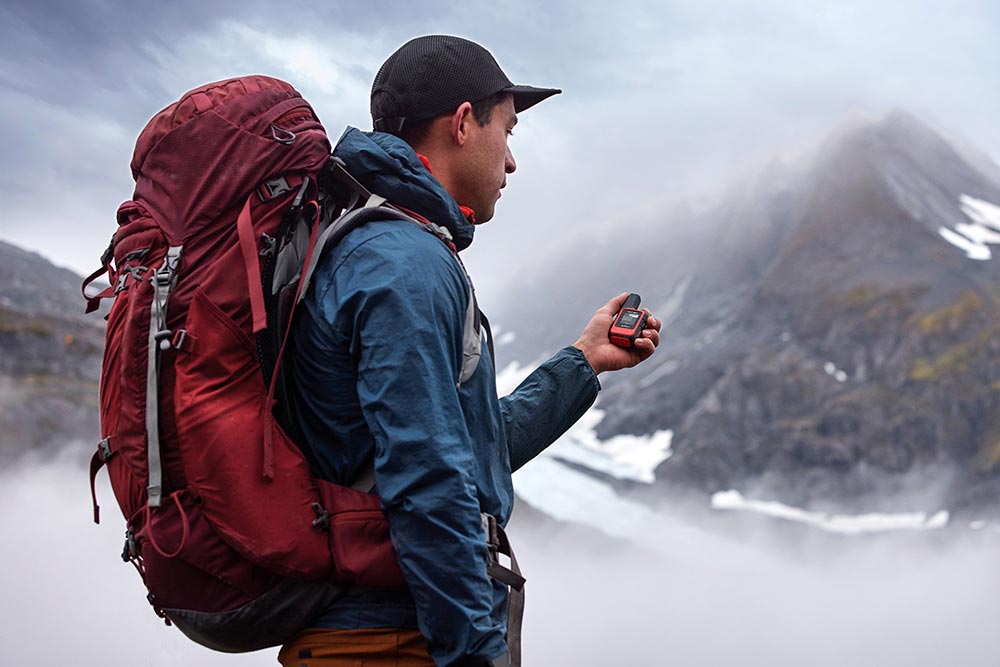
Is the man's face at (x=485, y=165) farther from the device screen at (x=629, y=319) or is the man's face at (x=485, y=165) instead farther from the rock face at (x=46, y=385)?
the rock face at (x=46, y=385)

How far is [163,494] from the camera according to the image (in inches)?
125

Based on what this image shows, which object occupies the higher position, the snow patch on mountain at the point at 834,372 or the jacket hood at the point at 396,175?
the jacket hood at the point at 396,175

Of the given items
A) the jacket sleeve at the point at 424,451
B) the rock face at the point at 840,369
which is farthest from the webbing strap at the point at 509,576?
the rock face at the point at 840,369

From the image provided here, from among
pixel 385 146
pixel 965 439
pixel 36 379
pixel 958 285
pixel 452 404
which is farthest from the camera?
pixel 958 285

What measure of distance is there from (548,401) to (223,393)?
1579 millimetres

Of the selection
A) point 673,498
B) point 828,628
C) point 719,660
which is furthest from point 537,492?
point 828,628

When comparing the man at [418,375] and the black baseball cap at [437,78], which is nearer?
the man at [418,375]

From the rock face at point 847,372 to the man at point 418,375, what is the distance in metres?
117

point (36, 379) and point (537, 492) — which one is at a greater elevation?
point (36, 379)

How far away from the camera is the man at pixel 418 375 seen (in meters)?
3.02

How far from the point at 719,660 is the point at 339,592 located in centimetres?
13293

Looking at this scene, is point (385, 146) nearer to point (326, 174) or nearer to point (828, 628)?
point (326, 174)

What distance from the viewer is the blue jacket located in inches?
118

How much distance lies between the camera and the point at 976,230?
145 m
